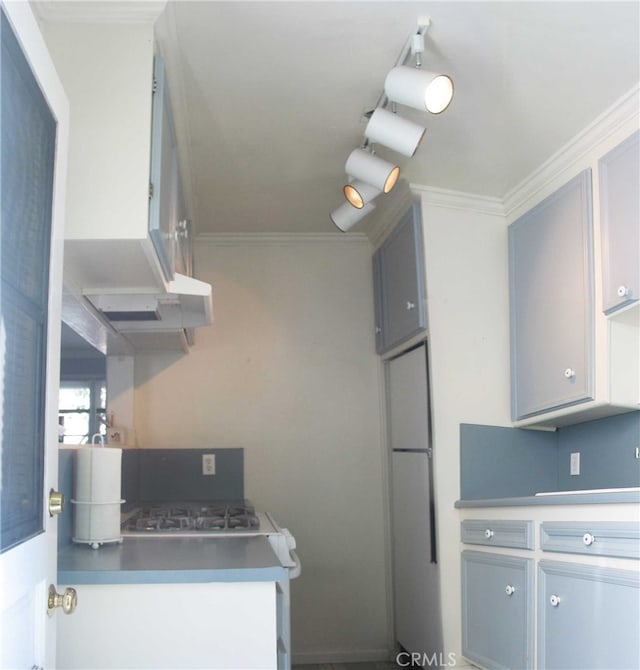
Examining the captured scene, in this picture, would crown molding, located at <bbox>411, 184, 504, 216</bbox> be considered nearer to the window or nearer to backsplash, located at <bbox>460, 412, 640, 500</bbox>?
backsplash, located at <bbox>460, 412, 640, 500</bbox>

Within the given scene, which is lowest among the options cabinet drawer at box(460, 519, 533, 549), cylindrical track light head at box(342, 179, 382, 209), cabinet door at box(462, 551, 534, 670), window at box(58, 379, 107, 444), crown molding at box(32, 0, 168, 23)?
cabinet door at box(462, 551, 534, 670)

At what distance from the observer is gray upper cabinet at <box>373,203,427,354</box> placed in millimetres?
3504

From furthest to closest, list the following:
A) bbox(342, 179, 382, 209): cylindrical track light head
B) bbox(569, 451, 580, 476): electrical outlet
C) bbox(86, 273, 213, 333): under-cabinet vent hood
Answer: bbox(569, 451, 580, 476): electrical outlet → bbox(342, 179, 382, 209): cylindrical track light head → bbox(86, 273, 213, 333): under-cabinet vent hood

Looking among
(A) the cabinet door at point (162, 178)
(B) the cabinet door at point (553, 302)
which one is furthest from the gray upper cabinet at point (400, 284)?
(A) the cabinet door at point (162, 178)

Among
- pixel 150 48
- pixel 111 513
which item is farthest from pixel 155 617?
pixel 150 48

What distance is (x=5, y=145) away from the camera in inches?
44.8

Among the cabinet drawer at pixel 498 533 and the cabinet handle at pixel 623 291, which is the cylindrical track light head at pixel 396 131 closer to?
the cabinet handle at pixel 623 291

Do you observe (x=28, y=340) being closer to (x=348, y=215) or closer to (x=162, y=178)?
(x=162, y=178)

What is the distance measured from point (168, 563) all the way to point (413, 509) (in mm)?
1954

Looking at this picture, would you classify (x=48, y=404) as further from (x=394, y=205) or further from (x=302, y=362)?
(x=302, y=362)

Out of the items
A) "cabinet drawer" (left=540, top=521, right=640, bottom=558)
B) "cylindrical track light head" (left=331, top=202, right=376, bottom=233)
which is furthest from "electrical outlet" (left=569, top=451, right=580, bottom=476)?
"cylindrical track light head" (left=331, top=202, right=376, bottom=233)

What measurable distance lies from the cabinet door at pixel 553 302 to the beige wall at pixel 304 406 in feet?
3.82

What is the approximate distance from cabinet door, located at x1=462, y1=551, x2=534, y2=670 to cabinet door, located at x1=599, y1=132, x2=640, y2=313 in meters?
0.98

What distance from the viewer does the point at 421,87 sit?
223 cm
